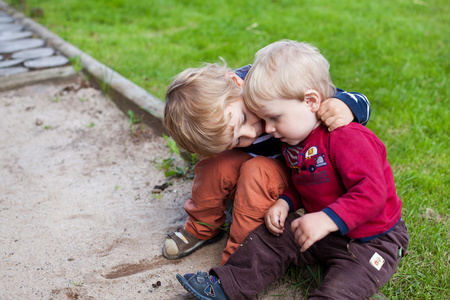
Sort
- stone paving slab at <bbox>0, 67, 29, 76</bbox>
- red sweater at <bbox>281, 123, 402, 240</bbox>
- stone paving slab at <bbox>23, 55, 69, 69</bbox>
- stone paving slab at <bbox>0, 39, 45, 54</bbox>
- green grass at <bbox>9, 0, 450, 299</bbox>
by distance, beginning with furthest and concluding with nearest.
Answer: stone paving slab at <bbox>0, 39, 45, 54</bbox>
stone paving slab at <bbox>23, 55, 69, 69</bbox>
stone paving slab at <bbox>0, 67, 29, 76</bbox>
green grass at <bbox>9, 0, 450, 299</bbox>
red sweater at <bbox>281, 123, 402, 240</bbox>

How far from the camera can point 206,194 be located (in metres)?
2.12

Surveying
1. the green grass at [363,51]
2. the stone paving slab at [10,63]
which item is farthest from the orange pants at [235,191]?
the stone paving slab at [10,63]

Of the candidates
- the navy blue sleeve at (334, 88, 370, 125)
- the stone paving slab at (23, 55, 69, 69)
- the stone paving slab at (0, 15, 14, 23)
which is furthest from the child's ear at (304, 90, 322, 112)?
the stone paving slab at (0, 15, 14, 23)

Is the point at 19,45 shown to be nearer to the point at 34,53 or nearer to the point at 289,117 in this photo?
the point at 34,53

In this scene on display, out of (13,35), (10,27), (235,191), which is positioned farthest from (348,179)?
(10,27)

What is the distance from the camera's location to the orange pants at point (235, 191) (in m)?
1.96

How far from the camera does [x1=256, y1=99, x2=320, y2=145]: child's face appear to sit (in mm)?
1753

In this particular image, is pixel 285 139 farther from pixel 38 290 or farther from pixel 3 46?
pixel 3 46

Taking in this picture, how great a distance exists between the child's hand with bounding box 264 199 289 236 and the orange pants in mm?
45

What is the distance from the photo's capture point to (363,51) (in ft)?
14.6

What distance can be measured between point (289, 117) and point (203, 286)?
78 cm

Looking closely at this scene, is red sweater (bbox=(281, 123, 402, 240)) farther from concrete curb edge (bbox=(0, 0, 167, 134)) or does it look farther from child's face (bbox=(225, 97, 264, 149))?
concrete curb edge (bbox=(0, 0, 167, 134))

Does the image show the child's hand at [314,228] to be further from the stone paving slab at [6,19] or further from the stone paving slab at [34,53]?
the stone paving slab at [6,19]

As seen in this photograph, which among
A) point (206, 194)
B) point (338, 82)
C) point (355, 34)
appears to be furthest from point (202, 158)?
point (355, 34)
